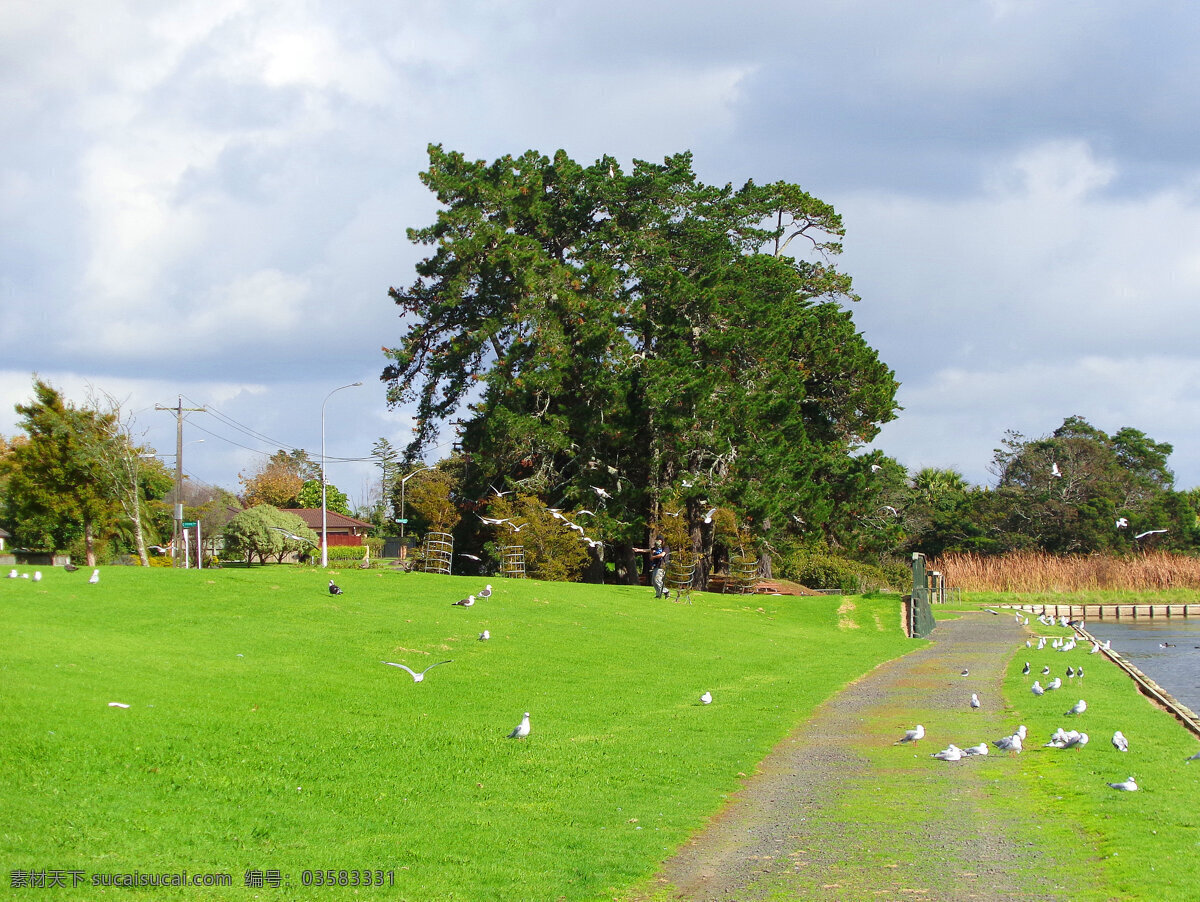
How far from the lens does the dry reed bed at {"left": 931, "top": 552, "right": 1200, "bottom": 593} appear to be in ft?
216

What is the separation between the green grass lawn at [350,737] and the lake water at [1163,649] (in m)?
12.1

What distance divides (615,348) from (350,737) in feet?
119

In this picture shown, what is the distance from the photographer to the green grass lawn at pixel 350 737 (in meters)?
9.17

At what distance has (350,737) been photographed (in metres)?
13.9

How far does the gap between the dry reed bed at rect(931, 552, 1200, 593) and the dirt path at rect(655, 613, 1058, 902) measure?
50995 mm

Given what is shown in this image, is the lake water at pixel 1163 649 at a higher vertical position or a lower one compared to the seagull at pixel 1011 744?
lower

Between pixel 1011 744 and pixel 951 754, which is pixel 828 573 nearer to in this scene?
pixel 1011 744

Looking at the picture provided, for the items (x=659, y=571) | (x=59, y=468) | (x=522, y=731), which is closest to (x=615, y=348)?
(x=659, y=571)

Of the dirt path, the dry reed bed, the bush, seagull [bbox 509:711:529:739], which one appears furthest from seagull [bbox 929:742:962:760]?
the dry reed bed

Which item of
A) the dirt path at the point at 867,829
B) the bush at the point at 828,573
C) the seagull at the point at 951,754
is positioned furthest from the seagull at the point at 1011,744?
the bush at the point at 828,573

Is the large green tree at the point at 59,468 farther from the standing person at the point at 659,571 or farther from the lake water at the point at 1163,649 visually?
the lake water at the point at 1163,649

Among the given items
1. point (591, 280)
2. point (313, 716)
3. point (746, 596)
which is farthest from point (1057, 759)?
point (591, 280)

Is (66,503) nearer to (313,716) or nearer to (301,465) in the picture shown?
(313,716)

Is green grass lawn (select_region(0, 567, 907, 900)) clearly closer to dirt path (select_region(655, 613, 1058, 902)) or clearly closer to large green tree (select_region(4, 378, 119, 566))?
dirt path (select_region(655, 613, 1058, 902))
